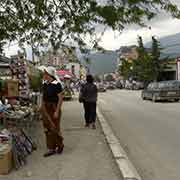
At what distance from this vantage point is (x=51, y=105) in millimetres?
9547

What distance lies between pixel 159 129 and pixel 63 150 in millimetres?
5368

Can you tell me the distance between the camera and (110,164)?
868cm

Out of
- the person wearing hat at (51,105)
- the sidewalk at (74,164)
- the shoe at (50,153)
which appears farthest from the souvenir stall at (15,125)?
the person wearing hat at (51,105)

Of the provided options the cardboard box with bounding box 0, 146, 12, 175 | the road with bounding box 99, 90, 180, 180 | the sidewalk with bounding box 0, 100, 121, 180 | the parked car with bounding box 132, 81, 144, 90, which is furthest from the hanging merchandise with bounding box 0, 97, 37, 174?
the parked car with bounding box 132, 81, 144, 90

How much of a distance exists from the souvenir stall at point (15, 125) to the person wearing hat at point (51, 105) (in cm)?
54

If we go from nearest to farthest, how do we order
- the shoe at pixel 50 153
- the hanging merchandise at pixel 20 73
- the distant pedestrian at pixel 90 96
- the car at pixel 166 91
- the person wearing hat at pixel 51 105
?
1. the person wearing hat at pixel 51 105
2. the shoe at pixel 50 153
3. the hanging merchandise at pixel 20 73
4. the distant pedestrian at pixel 90 96
5. the car at pixel 166 91

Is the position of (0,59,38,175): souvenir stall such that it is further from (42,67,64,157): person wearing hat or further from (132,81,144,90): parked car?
(132,81,144,90): parked car

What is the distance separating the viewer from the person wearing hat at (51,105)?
940 cm

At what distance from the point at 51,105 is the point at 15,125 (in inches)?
71.6

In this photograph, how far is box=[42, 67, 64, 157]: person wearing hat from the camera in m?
9.40

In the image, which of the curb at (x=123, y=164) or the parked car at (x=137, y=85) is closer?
the curb at (x=123, y=164)

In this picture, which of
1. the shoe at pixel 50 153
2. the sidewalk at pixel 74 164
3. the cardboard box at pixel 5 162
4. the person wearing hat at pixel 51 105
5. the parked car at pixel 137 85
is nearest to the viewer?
the sidewalk at pixel 74 164

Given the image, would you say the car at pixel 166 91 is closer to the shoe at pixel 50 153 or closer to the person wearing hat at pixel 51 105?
the shoe at pixel 50 153

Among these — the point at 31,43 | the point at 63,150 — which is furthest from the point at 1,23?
the point at 63,150
